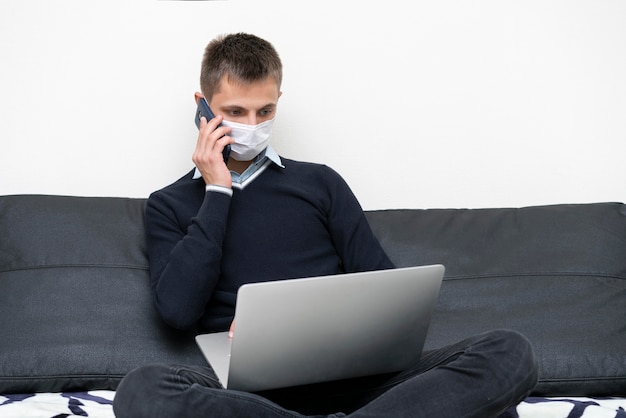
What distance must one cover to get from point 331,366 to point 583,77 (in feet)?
4.65

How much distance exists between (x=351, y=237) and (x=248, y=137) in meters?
0.35

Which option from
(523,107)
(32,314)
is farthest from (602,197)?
(32,314)

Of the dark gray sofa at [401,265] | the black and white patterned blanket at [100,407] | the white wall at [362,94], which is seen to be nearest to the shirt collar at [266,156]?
the dark gray sofa at [401,265]

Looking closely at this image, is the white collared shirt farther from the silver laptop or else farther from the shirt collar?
the silver laptop

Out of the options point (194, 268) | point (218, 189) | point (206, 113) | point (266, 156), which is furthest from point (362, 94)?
point (194, 268)

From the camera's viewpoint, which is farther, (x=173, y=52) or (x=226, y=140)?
(x=173, y=52)

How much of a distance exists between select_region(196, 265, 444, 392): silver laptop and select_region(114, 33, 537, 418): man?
71 mm

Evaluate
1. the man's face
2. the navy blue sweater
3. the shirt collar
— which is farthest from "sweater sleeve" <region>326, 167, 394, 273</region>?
the man's face

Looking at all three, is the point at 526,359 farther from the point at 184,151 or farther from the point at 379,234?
the point at 184,151

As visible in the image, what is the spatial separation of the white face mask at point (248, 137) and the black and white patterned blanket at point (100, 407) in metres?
0.60

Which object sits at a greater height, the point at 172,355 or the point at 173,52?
the point at 173,52

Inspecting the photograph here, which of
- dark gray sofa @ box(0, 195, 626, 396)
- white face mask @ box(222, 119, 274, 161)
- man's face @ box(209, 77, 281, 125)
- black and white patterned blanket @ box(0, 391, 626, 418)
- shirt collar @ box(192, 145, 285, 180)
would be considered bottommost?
black and white patterned blanket @ box(0, 391, 626, 418)

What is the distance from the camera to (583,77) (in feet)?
7.70

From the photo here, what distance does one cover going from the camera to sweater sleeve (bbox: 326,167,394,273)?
1862 mm
